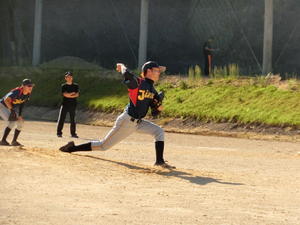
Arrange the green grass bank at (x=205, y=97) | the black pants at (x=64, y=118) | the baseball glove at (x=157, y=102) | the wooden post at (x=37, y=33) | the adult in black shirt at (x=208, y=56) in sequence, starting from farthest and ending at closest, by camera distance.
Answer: the wooden post at (x=37, y=33), the adult in black shirt at (x=208, y=56), the green grass bank at (x=205, y=97), the black pants at (x=64, y=118), the baseball glove at (x=157, y=102)

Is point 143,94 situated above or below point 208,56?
below

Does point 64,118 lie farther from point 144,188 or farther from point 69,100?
point 144,188

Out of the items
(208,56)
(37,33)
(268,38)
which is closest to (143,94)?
(268,38)

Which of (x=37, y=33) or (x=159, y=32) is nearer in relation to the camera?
(x=159, y=32)

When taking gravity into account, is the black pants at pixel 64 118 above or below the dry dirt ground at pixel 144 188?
above

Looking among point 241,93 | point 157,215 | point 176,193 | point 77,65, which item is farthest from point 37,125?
point 157,215

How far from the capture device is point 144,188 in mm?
10836

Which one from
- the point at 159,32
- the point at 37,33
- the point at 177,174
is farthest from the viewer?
the point at 37,33

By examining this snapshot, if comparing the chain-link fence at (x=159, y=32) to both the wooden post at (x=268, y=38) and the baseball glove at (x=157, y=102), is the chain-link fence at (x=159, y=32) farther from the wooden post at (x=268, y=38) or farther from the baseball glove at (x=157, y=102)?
the baseball glove at (x=157, y=102)

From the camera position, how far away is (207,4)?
108ft

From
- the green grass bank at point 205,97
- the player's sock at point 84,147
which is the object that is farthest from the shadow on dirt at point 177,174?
the green grass bank at point 205,97

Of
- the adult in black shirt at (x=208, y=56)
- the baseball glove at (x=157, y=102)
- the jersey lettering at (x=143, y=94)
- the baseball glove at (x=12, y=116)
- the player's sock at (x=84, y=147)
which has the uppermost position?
the adult in black shirt at (x=208, y=56)

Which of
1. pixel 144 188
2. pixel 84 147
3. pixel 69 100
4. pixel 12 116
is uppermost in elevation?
pixel 69 100

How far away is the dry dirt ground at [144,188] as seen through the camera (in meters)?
8.77
